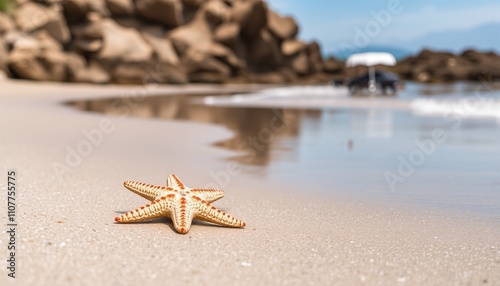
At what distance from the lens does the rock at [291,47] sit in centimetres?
5288

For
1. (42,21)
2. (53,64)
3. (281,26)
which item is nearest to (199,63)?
(42,21)

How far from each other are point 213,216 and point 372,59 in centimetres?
2865

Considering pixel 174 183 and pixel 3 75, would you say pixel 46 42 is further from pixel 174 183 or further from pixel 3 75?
pixel 174 183

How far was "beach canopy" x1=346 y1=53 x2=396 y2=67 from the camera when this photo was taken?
3056 centimetres

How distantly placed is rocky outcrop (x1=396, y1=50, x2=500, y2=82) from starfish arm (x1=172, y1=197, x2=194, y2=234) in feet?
233

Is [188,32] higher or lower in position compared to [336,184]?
higher

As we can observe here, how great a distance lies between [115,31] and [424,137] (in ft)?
109

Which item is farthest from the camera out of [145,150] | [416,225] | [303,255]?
[145,150]

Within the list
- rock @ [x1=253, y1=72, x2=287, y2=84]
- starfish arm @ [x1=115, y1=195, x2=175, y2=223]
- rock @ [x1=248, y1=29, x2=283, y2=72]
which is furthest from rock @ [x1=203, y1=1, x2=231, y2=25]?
starfish arm @ [x1=115, y1=195, x2=175, y2=223]

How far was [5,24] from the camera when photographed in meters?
35.5

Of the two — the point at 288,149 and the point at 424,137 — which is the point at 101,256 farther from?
the point at 424,137

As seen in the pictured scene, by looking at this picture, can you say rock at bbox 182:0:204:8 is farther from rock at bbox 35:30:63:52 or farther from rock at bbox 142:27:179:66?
rock at bbox 35:30:63:52

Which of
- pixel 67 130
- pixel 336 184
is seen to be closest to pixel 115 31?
pixel 67 130

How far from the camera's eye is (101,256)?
8.97ft
